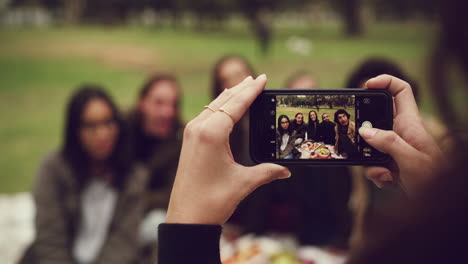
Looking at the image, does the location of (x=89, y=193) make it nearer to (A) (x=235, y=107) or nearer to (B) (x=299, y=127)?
(B) (x=299, y=127)

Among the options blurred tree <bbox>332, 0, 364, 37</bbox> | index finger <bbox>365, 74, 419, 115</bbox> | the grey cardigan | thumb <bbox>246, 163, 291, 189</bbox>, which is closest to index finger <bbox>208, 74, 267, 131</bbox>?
thumb <bbox>246, 163, 291, 189</bbox>

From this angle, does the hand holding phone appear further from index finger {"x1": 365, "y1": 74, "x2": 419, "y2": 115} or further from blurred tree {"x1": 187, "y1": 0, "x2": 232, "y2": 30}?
blurred tree {"x1": 187, "y1": 0, "x2": 232, "y2": 30}

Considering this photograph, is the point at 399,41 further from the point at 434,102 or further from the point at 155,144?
the point at 434,102

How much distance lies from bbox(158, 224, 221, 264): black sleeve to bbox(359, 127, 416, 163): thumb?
1.31 ft

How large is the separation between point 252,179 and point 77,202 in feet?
6.07

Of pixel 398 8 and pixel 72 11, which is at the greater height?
pixel 72 11

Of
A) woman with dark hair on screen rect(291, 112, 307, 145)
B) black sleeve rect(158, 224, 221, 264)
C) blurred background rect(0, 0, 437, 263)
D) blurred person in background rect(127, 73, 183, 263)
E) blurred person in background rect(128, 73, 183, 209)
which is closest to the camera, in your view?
black sleeve rect(158, 224, 221, 264)

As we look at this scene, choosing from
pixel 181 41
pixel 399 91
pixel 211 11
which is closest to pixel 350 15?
pixel 211 11

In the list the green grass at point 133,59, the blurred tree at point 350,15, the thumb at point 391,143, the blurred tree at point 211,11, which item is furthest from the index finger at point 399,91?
the blurred tree at point 350,15

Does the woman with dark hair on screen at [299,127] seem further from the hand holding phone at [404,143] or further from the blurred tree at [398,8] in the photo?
the blurred tree at [398,8]

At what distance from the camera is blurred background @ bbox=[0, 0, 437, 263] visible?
9047mm

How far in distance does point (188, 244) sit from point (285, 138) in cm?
42

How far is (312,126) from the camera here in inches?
39.7

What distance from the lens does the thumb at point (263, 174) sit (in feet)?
2.60
